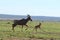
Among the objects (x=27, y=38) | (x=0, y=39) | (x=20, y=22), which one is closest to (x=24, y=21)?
(x=20, y=22)

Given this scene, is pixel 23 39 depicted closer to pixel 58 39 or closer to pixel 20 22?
pixel 58 39

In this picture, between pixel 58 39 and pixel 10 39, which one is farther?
pixel 58 39

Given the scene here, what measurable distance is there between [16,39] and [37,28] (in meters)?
9.36

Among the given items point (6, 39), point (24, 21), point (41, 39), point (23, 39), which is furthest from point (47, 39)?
point (24, 21)

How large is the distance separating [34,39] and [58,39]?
6.80 feet

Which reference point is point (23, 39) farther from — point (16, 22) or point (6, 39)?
point (16, 22)

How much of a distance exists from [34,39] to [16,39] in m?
1.45

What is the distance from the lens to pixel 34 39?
897 inches

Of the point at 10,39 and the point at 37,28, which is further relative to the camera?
the point at 37,28

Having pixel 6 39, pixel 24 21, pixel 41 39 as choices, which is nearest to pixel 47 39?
pixel 41 39

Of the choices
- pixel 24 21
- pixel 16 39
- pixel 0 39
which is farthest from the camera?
pixel 24 21

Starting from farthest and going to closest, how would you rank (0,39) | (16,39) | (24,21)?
(24,21) → (16,39) → (0,39)

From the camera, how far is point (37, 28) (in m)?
31.5

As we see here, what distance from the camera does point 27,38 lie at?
76.4 feet
